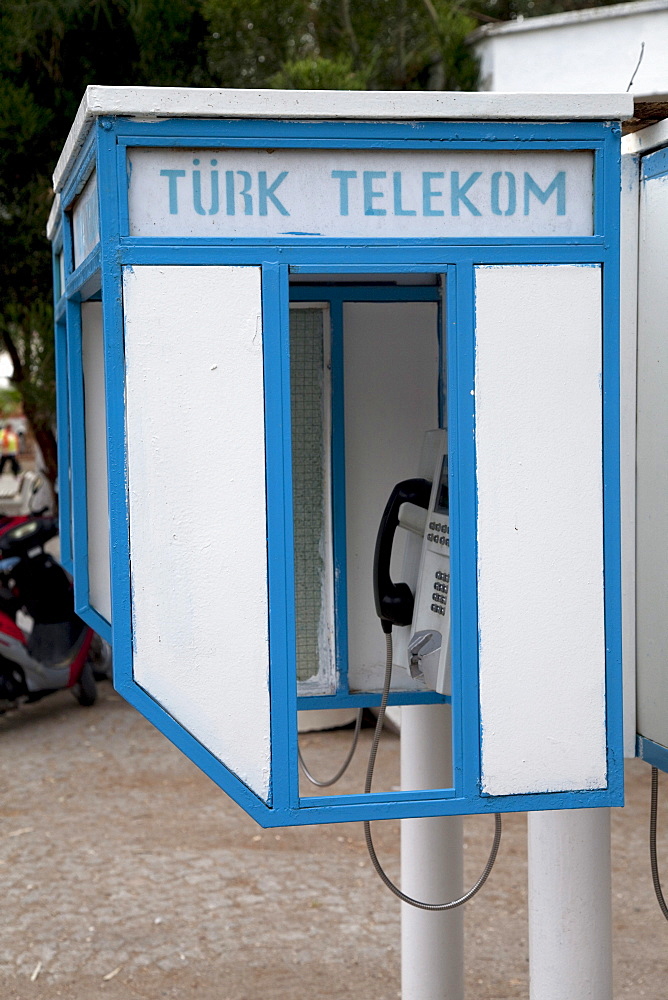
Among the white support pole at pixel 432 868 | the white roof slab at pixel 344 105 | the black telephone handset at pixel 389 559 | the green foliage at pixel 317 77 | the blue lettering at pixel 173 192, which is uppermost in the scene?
the green foliage at pixel 317 77

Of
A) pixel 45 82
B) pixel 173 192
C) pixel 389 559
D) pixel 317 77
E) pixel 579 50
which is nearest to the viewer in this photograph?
pixel 173 192

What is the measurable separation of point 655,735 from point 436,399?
0.98 metres

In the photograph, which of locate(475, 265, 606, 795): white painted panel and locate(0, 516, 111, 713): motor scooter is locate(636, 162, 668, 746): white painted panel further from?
locate(0, 516, 111, 713): motor scooter

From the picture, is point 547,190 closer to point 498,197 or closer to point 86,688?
Result: point 498,197

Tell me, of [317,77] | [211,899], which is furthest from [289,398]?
[317,77]

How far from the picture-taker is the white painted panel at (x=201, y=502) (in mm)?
1515

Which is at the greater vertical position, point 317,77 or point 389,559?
point 317,77

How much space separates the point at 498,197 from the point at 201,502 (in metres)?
0.59

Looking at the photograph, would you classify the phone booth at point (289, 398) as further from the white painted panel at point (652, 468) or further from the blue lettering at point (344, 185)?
the white painted panel at point (652, 468)

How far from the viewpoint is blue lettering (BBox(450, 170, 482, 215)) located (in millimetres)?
1586

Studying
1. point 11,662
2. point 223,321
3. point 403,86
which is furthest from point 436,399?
point 403,86

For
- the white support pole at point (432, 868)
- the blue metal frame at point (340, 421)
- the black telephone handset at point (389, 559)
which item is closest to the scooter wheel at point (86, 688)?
the white support pole at point (432, 868)

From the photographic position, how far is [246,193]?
1.54 meters

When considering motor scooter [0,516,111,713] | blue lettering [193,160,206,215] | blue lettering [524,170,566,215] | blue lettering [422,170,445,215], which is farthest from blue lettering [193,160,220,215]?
motor scooter [0,516,111,713]
